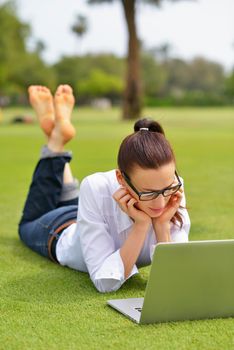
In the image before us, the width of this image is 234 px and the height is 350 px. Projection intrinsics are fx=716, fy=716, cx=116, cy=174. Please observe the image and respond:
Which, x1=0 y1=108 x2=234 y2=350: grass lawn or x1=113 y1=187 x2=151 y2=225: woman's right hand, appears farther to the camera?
x1=113 y1=187 x2=151 y2=225: woman's right hand

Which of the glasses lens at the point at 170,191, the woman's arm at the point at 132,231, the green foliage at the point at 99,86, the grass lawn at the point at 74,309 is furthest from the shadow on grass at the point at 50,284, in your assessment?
the green foliage at the point at 99,86

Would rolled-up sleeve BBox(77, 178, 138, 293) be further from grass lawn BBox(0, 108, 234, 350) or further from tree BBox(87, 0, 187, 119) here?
tree BBox(87, 0, 187, 119)

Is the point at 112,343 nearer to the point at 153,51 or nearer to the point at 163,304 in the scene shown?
the point at 163,304

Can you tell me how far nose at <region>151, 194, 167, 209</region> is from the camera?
125 inches

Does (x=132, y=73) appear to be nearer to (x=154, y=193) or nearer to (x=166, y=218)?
(x=166, y=218)

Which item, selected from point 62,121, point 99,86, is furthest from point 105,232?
point 99,86

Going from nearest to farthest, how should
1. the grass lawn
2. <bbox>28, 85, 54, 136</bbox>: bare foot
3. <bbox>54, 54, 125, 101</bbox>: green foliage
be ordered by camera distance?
the grass lawn → <bbox>28, 85, 54, 136</bbox>: bare foot → <bbox>54, 54, 125, 101</bbox>: green foliage

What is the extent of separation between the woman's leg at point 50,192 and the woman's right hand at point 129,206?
944 millimetres

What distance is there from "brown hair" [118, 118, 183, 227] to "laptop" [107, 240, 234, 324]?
0.46 meters

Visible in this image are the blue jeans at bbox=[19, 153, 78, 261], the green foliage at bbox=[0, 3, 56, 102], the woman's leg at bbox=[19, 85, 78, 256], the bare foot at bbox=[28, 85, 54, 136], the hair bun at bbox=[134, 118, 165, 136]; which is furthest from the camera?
the green foliage at bbox=[0, 3, 56, 102]

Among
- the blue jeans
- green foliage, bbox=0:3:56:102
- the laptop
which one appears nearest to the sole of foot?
the blue jeans

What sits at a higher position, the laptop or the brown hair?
the brown hair

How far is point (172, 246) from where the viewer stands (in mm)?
2783

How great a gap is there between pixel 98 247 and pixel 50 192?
1238 millimetres
